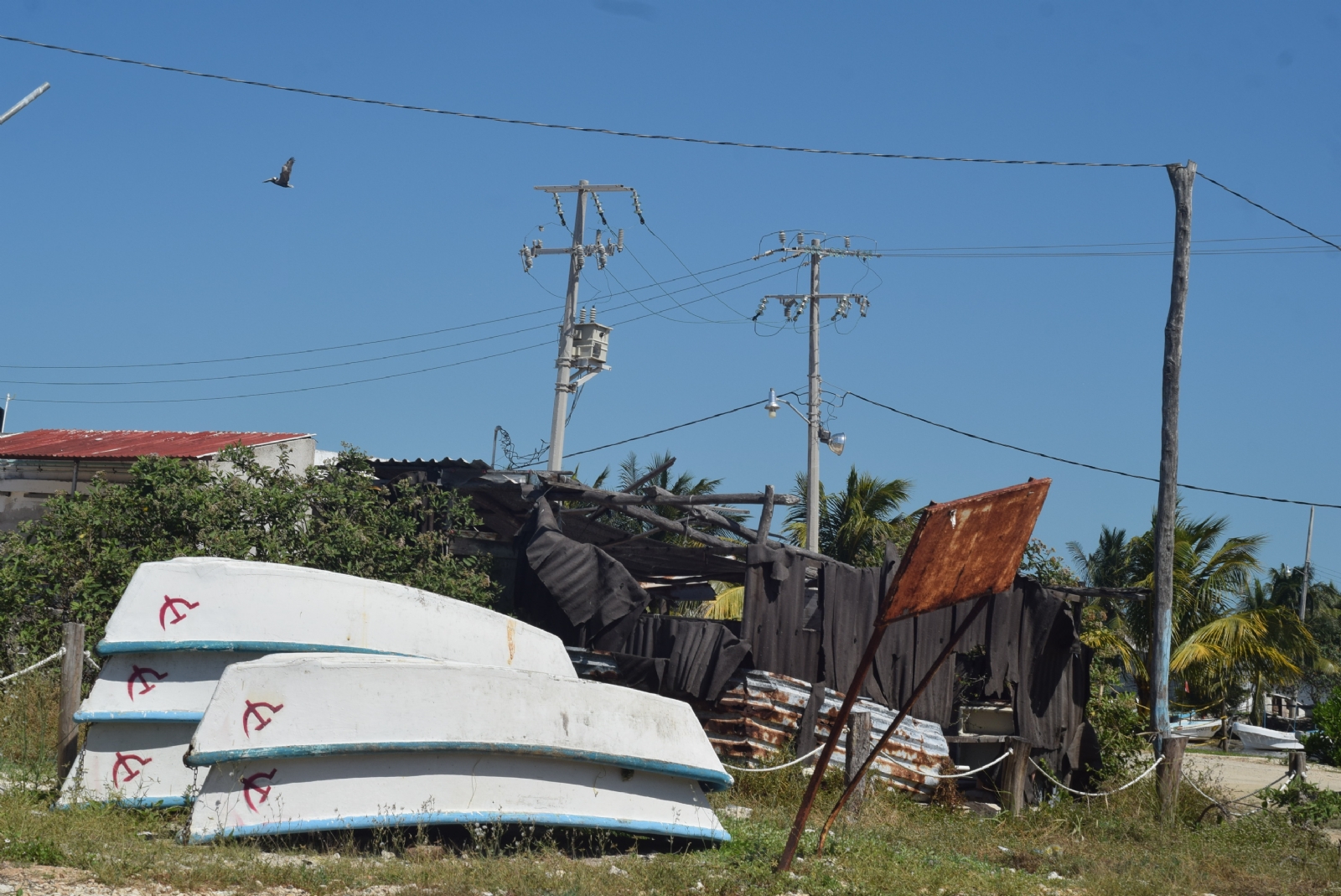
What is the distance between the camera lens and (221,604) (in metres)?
8.52

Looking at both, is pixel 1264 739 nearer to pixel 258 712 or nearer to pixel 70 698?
pixel 70 698

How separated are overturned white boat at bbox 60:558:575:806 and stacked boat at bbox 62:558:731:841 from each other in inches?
0.5

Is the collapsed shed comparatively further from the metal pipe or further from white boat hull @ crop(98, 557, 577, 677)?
the metal pipe

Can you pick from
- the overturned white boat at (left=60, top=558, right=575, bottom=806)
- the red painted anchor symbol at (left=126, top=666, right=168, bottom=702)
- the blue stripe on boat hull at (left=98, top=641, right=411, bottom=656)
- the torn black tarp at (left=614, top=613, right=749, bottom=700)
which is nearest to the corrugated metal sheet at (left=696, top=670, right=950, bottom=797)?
the torn black tarp at (left=614, top=613, right=749, bottom=700)

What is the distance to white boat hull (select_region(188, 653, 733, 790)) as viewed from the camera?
7.21 meters

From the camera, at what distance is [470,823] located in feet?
24.8

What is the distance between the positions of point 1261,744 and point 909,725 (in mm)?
26701

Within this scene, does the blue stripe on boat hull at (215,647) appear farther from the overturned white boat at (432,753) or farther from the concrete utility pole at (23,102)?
the concrete utility pole at (23,102)

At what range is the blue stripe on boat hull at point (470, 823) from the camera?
7.10m

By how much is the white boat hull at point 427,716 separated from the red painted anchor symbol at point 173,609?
50.7 inches

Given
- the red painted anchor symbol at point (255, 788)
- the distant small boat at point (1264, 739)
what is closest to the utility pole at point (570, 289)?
the red painted anchor symbol at point (255, 788)

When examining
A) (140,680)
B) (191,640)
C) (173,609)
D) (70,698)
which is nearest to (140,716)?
(140,680)

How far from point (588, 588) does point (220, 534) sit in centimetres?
373

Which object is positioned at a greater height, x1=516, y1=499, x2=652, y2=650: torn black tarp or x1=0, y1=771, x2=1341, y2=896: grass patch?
x1=516, y1=499, x2=652, y2=650: torn black tarp
